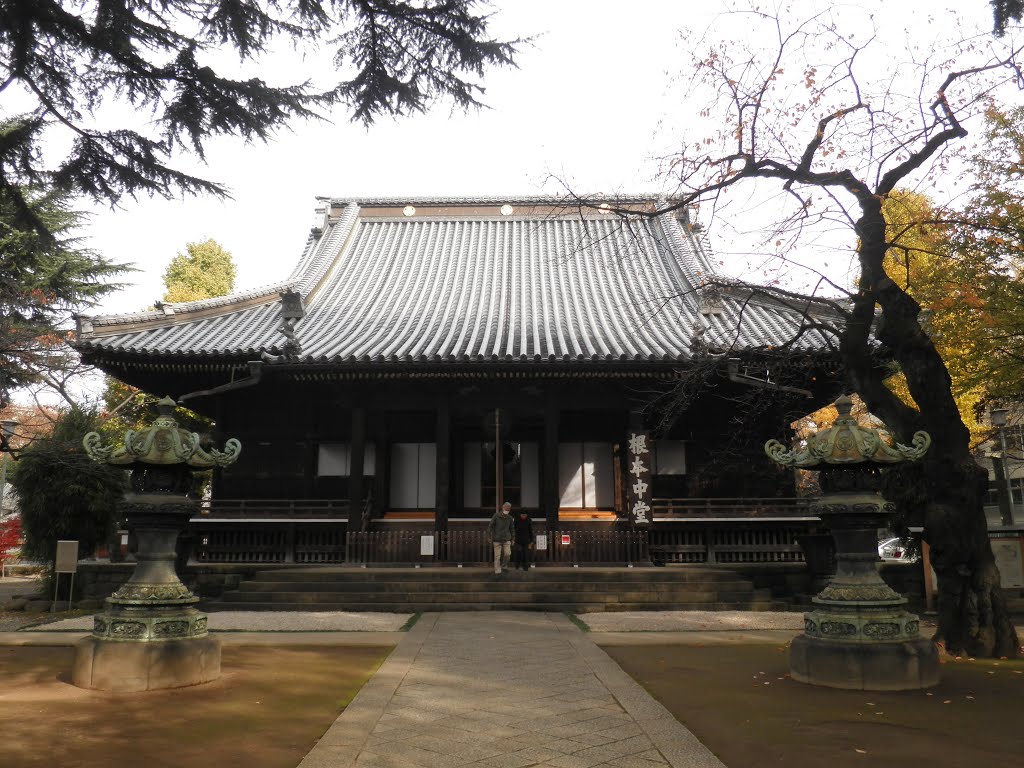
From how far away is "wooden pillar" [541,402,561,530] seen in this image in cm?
1520

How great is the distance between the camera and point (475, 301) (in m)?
19.1

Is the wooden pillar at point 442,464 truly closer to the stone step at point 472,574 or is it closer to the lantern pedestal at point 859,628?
the stone step at point 472,574

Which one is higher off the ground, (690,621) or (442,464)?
(442,464)

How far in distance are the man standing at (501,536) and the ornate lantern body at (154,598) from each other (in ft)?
21.7

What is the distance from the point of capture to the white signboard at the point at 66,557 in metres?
12.8

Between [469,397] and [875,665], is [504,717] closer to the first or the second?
[875,665]

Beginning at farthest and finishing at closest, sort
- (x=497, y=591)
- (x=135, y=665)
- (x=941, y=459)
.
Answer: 1. (x=497, y=591)
2. (x=941, y=459)
3. (x=135, y=665)

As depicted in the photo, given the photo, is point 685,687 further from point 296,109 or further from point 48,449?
point 48,449

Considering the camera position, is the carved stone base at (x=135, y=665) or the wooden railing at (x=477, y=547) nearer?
the carved stone base at (x=135, y=665)

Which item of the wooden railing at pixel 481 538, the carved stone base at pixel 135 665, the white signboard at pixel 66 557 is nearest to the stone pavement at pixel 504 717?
the carved stone base at pixel 135 665

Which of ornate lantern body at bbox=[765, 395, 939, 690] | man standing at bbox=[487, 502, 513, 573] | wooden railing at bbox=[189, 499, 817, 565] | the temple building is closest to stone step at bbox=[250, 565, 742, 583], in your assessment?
man standing at bbox=[487, 502, 513, 573]

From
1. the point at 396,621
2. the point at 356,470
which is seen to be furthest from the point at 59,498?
the point at 396,621

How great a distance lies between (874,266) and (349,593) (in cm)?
990

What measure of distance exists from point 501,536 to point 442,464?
8.57 feet
